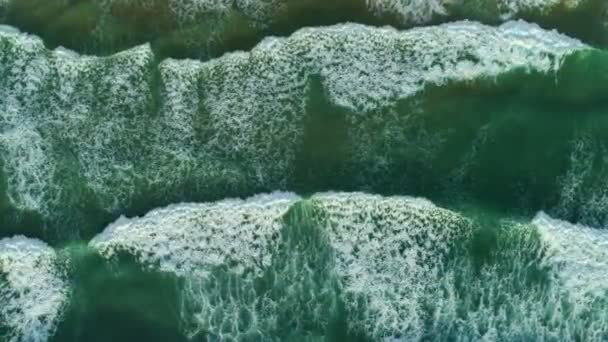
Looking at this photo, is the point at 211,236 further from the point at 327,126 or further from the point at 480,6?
the point at 480,6

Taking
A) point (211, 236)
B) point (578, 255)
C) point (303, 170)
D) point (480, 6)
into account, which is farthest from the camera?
point (480, 6)

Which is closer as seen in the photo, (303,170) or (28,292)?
(28,292)

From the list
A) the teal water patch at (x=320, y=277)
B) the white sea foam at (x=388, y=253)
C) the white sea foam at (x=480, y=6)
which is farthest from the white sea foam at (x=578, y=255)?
the white sea foam at (x=480, y=6)

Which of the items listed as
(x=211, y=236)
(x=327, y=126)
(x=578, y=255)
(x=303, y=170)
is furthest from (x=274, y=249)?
(x=578, y=255)

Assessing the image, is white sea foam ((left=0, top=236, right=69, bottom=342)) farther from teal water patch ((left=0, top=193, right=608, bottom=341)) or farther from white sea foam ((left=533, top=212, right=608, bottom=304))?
white sea foam ((left=533, top=212, right=608, bottom=304))

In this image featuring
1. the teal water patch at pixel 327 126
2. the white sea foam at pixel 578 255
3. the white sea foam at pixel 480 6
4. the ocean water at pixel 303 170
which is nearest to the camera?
the white sea foam at pixel 578 255

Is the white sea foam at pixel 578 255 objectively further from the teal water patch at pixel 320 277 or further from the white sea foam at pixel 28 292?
the white sea foam at pixel 28 292
